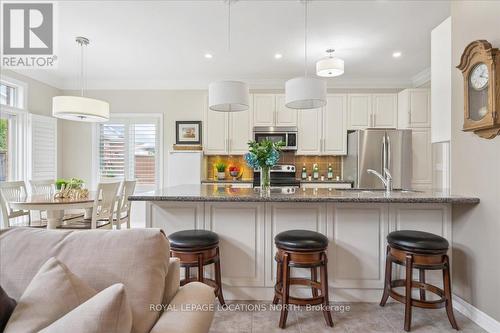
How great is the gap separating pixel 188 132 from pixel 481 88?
4291 mm

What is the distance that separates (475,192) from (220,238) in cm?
209

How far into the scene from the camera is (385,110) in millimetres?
4883

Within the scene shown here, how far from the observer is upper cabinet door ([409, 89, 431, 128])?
459cm

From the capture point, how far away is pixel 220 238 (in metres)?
2.46

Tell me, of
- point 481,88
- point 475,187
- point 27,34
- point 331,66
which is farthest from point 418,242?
point 27,34

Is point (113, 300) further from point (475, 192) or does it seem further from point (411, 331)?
point (475, 192)

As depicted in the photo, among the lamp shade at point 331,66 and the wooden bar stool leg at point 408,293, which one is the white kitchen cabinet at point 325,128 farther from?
the wooden bar stool leg at point 408,293

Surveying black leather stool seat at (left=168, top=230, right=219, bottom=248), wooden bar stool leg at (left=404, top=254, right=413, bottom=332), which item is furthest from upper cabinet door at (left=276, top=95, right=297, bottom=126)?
wooden bar stool leg at (left=404, top=254, right=413, bottom=332)

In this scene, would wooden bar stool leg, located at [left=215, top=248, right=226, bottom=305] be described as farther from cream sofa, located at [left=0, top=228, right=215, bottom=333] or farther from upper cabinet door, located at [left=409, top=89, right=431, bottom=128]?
upper cabinet door, located at [left=409, top=89, right=431, bottom=128]

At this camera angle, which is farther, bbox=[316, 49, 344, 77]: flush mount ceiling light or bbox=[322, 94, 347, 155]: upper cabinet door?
bbox=[322, 94, 347, 155]: upper cabinet door

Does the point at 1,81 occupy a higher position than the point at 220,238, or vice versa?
the point at 1,81

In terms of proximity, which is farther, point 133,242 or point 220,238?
point 220,238

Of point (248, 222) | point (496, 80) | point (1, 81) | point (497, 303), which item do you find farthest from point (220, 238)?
point (1, 81)

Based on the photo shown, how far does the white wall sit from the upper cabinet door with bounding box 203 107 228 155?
342 centimetres
